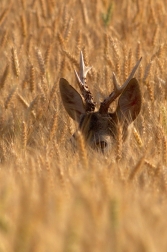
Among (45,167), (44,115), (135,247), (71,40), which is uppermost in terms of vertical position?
(71,40)

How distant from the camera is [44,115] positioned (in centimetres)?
680

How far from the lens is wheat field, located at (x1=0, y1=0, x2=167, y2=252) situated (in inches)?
113

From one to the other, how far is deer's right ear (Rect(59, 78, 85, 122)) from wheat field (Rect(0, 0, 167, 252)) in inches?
3.4

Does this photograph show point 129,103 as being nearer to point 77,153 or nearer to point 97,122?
point 97,122

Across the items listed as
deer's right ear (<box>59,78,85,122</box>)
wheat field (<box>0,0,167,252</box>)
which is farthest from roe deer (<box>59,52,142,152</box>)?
wheat field (<box>0,0,167,252</box>)

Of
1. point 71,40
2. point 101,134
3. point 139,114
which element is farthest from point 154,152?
point 71,40

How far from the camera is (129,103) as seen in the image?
20.9 feet

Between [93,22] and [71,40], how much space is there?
608 mm

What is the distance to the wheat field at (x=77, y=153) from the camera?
2861 millimetres

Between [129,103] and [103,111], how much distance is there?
226 mm

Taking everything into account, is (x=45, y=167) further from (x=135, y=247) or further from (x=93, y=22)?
(x=93, y=22)

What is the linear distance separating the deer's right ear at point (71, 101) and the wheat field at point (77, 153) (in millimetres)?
86

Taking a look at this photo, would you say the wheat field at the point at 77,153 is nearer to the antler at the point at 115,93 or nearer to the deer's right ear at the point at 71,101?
the deer's right ear at the point at 71,101

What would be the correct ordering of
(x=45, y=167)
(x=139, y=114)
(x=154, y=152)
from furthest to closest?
(x=139, y=114)
(x=154, y=152)
(x=45, y=167)
